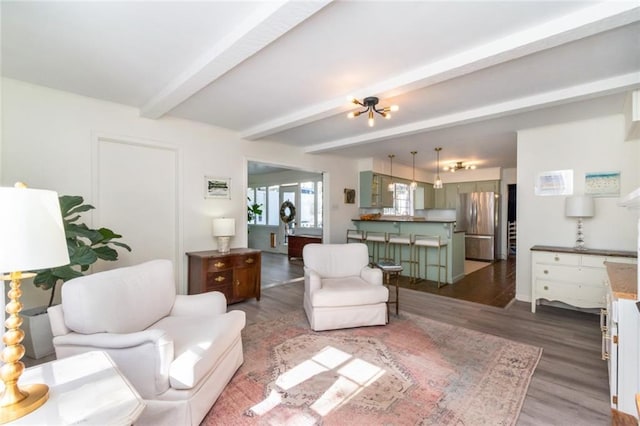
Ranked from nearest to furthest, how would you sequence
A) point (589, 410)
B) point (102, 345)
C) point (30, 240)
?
point (30, 240) → point (102, 345) → point (589, 410)

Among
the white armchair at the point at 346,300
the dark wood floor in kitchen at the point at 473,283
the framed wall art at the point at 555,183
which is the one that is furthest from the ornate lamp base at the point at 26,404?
the framed wall art at the point at 555,183

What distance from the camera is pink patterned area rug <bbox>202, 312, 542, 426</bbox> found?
1.80 metres

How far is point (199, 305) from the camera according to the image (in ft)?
8.00

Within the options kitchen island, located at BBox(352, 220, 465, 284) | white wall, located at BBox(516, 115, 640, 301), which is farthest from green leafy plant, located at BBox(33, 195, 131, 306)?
white wall, located at BBox(516, 115, 640, 301)

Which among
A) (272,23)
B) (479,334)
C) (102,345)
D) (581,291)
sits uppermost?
(272,23)

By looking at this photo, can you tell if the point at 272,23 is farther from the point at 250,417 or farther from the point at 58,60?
the point at 250,417

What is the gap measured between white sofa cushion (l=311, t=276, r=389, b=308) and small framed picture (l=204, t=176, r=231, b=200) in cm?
219

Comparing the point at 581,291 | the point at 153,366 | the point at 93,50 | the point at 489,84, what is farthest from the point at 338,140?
the point at 153,366

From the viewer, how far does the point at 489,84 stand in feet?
9.08

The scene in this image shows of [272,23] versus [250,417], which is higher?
[272,23]

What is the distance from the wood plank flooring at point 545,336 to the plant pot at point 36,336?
1.81 m

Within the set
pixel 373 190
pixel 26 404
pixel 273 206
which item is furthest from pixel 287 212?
pixel 26 404

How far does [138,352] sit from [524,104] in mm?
4021

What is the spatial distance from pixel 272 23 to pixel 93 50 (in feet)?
5.08
